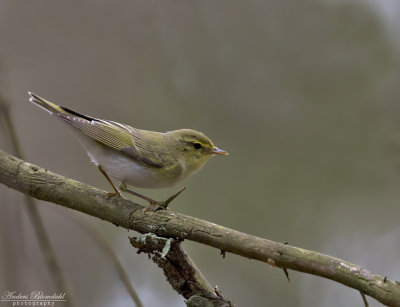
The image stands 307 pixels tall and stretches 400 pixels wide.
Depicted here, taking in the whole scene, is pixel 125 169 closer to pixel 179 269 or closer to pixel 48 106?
pixel 48 106

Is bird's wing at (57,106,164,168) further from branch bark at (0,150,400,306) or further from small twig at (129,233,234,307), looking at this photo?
small twig at (129,233,234,307)

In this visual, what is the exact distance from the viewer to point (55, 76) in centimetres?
686

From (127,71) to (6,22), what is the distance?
2002 millimetres

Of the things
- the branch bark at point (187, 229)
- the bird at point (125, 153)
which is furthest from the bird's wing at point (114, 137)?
the branch bark at point (187, 229)

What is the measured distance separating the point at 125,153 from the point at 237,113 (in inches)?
107

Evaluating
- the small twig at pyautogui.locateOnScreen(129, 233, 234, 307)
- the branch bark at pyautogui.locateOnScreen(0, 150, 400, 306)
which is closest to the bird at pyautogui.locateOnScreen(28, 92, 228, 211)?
the branch bark at pyautogui.locateOnScreen(0, 150, 400, 306)

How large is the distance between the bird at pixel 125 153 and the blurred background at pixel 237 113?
5.85ft

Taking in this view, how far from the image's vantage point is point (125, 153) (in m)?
4.39

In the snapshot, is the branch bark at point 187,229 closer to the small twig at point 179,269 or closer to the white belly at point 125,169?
the small twig at point 179,269

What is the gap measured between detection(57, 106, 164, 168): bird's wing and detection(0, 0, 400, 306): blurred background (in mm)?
1921

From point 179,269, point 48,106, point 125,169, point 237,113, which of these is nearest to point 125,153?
point 125,169

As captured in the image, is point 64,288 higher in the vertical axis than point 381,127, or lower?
lower

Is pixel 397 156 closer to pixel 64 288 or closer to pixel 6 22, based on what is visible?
pixel 64 288

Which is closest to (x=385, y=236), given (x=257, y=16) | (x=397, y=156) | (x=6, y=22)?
(x=397, y=156)
